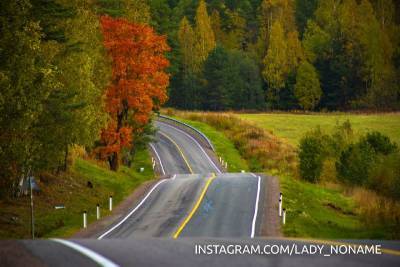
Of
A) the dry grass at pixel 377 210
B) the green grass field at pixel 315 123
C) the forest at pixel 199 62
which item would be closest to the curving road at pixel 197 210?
the forest at pixel 199 62

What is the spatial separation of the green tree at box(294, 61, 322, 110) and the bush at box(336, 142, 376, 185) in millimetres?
63433

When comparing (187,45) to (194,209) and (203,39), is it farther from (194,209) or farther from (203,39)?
(194,209)

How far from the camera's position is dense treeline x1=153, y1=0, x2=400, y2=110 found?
333 feet

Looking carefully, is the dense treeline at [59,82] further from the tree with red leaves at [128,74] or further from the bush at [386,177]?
the bush at [386,177]

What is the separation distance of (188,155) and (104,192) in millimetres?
28207

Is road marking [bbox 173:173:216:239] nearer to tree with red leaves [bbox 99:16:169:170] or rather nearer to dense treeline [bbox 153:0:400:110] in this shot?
tree with red leaves [bbox 99:16:169:170]

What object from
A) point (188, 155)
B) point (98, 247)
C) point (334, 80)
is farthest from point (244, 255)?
point (334, 80)

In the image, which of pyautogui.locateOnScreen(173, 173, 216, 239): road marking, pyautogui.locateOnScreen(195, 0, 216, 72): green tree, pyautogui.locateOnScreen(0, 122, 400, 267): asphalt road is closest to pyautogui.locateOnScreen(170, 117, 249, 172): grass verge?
pyautogui.locateOnScreen(0, 122, 400, 267): asphalt road

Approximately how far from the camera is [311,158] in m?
42.6

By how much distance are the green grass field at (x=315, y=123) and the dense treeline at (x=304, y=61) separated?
10776 millimetres

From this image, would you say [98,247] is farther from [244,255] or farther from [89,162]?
[89,162]

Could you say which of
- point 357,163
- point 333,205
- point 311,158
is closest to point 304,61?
point 311,158

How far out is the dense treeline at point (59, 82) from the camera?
66.2ft

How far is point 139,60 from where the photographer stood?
39688mm
